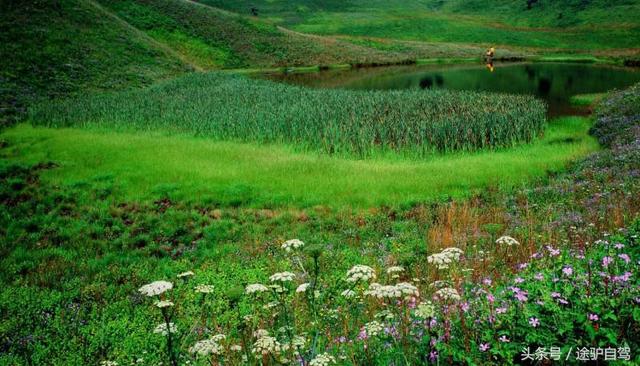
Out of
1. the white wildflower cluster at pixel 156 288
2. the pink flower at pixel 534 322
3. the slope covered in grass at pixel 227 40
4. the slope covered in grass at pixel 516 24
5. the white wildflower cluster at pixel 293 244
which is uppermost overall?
the slope covered in grass at pixel 516 24

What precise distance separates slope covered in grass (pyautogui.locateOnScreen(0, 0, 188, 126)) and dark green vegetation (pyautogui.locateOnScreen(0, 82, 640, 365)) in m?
21.7

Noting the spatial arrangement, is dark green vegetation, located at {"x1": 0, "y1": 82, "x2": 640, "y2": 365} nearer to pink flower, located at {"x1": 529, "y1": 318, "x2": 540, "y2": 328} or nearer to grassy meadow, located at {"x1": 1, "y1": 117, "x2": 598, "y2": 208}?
pink flower, located at {"x1": 529, "y1": 318, "x2": 540, "y2": 328}

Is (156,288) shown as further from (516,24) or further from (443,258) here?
(516,24)

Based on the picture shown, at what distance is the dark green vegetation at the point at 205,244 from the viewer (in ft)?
26.4

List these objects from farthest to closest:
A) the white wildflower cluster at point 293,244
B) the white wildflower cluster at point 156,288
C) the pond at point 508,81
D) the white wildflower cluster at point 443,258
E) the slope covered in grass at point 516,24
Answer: the slope covered in grass at point 516,24 → the pond at point 508,81 → the white wildflower cluster at point 293,244 → the white wildflower cluster at point 443,258 → the white wildflower cluster at point 156,288

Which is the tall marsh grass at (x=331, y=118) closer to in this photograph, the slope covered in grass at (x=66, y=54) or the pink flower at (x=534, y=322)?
the slope covered in grass at (x=66, y=54)

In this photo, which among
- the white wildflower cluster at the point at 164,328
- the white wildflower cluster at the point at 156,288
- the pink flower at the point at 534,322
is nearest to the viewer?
the pink flower at the point at 534,322

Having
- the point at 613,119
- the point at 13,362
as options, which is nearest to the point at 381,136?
the point at 613,119

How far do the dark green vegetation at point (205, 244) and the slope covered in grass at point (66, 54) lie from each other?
71.0 feet

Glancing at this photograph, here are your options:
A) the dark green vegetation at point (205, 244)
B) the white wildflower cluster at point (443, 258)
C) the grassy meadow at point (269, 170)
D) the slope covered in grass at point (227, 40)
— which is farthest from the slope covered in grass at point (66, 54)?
the white wildflower cluster at point (443, 258)

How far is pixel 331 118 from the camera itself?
27453mm

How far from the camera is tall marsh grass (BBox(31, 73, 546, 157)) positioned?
78.3 feet

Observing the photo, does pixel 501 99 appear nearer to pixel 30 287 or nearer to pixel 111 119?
pixel 111 119

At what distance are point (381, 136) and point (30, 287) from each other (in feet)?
57.2
